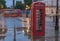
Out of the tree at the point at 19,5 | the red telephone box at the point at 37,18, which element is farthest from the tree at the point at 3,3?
the red telephone box at the point at 37,18

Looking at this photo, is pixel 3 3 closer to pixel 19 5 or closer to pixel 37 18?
pixel 19 5

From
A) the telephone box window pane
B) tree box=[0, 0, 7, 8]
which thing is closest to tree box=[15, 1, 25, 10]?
tree box=[0, 0, 7, 8]

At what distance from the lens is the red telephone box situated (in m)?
11.6

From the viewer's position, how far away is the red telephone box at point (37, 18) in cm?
1159

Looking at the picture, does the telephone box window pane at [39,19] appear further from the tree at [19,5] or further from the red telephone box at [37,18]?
the tree at [19,5]

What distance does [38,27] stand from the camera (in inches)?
467

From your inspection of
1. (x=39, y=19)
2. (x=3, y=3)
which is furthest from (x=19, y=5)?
(x=39, y=19)

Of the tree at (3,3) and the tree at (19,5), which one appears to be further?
the tree at (19,5)

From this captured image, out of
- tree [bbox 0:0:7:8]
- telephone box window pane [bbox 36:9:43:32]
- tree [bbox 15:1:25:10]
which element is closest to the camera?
telephone box window pane [bbox 36:9:43:32]

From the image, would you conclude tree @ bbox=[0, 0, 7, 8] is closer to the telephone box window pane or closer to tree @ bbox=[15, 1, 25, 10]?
tree @ bbox=[15, 1, 25, 10]

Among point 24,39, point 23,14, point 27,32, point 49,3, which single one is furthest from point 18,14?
point 49,3

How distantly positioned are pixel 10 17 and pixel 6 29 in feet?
8.11

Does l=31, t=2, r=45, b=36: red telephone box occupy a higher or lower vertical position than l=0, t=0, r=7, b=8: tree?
lower

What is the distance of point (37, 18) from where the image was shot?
38.5 feet
